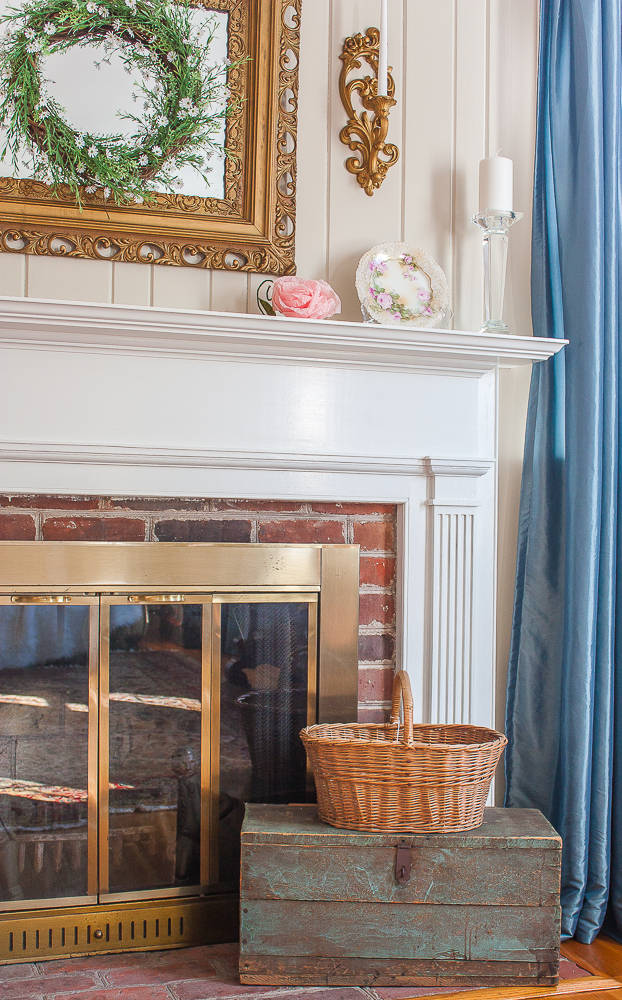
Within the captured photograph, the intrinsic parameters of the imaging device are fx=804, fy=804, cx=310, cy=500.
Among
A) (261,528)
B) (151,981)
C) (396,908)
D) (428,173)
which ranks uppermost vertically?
(428,173)

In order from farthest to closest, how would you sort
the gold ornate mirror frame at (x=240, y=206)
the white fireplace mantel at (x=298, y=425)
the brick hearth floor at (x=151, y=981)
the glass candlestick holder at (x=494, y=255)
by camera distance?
the glass candlestick holder at (x=494, y=255) → the gold ornate mirror frame at (x=240, y=206) → the white fireplace mantel at (x=298, y=425) → the brick hearth floor at (x=151, y=981)

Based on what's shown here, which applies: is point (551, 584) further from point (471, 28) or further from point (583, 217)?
point (471, 28)

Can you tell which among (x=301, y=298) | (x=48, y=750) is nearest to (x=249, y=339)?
(x=301, y=298)

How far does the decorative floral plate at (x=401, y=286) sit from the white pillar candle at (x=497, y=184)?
0.58ft

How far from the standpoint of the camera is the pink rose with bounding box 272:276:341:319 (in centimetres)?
163

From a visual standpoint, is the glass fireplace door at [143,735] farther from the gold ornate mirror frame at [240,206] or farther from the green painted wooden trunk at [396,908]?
the gold ornate mirror frame at [240,206]

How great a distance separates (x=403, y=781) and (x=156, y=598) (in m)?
0.59

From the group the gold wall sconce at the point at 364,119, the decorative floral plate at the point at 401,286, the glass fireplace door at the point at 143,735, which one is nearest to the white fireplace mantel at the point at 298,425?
the decorative floral plate at the point at 401,286

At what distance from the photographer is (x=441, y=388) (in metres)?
1.75

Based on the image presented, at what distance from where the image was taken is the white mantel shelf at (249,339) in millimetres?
1482

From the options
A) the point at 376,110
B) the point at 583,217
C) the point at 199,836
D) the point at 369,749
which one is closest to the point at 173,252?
the point at 376,110

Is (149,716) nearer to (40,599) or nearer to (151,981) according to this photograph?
(40,599)

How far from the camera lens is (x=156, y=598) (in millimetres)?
1608

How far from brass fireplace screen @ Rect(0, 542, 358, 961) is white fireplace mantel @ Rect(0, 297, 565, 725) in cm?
14
